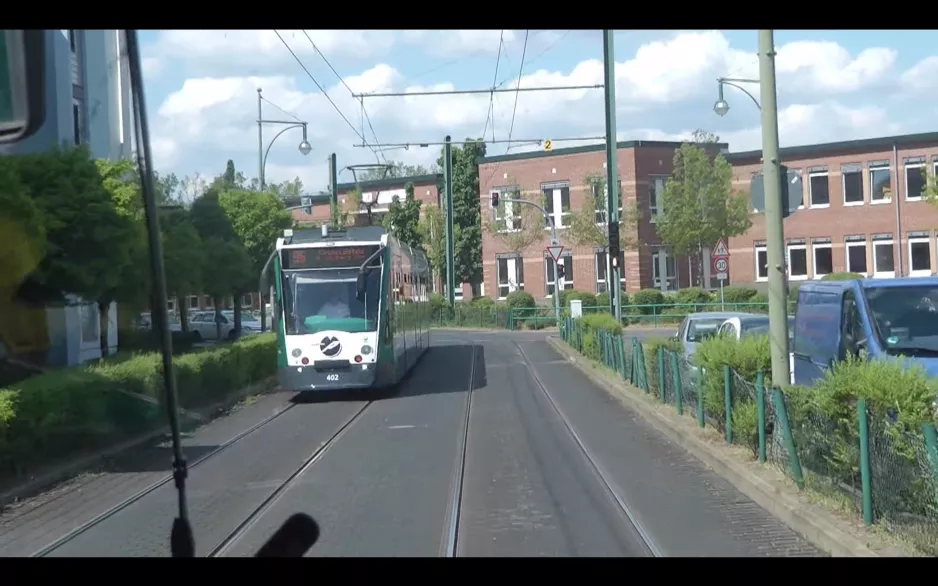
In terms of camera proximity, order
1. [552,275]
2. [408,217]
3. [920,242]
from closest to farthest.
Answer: [920,242]
[552,275]
[408,217]

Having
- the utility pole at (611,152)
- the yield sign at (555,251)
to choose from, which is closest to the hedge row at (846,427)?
the utility pole at (611,152)

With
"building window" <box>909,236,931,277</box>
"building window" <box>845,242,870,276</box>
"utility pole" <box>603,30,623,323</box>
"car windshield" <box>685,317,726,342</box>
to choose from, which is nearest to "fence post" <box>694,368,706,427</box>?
"car windshield" <box>685,317,726,342</box>

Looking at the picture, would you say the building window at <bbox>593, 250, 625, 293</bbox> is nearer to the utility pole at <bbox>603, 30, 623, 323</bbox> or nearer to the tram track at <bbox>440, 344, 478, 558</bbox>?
the utility pole at <bbox>603, 30, 623, 323</bbox>

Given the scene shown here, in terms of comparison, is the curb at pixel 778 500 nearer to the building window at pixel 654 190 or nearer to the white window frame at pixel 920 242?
the white window frame at pixel 920 242

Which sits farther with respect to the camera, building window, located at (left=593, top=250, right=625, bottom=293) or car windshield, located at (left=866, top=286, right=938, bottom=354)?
building window, located at (left=593, top=250, right=625, bottom=293)

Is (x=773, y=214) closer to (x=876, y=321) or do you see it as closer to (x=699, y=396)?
(x=876, y=321)

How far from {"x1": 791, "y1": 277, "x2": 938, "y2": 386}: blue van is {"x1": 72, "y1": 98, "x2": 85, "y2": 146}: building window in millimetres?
20320

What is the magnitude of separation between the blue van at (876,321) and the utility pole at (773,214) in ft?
1.82

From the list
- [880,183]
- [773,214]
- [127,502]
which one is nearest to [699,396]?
[773,214]

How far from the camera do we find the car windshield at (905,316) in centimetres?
1135

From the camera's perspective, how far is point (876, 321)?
1165 centimetres

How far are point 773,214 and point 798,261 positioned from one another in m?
38.9

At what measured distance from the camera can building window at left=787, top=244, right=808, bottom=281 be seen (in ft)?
161
